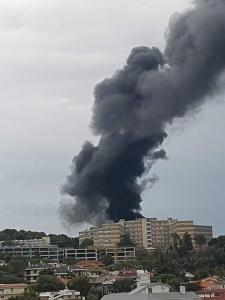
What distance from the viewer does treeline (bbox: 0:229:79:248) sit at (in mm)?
142125

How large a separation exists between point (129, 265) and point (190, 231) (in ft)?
171

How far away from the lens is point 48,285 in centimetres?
7312

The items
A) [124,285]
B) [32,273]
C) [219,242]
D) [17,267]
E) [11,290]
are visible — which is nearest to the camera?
[124,285]

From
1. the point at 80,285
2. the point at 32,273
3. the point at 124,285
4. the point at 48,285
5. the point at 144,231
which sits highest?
the point at 144,231

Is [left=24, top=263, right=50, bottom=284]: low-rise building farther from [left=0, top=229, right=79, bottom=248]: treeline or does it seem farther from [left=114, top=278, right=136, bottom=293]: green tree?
[left=0, top=229, right=79, bottom=248]: treeline

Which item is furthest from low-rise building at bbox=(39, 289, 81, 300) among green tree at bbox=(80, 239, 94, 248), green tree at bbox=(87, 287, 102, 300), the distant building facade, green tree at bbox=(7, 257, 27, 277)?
the distant building facade

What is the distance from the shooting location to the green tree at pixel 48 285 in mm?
72500

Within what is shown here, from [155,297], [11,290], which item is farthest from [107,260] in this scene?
[155,297]

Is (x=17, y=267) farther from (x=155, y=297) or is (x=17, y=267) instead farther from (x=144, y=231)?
(x=144, y=231)

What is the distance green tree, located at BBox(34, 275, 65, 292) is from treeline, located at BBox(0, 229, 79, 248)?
6350cm

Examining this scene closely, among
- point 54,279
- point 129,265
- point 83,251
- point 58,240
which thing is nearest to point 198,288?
point 54,279

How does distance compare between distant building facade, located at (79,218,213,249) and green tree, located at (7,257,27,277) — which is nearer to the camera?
green tree, located at (7,257,27,277)

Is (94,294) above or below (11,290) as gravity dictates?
below

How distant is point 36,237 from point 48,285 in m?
77.3
